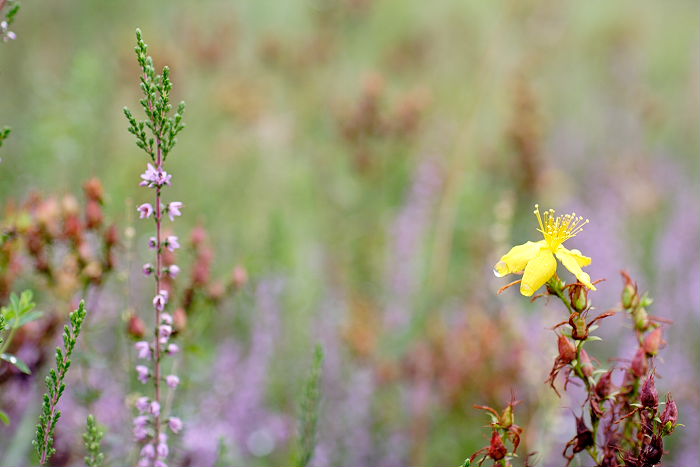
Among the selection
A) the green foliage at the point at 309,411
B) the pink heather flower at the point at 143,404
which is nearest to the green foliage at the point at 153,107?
the pink heather flower at the point at 143,404

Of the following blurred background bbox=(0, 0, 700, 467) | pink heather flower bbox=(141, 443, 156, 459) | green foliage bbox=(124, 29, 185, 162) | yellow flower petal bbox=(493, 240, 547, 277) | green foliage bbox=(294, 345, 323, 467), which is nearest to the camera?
green foliage bbox=(124, 29, 185, 162)

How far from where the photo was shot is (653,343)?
1.22 m

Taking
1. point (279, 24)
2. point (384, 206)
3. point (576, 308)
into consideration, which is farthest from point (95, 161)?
point (279, 24)

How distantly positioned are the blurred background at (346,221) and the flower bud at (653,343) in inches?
2.0

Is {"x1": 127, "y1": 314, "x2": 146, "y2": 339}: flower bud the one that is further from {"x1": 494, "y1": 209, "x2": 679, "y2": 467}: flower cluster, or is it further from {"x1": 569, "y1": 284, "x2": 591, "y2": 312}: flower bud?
{"x1": 569, "y1": 284, "x2": 591, "y2": 312}: flower bud

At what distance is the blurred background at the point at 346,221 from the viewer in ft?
7.33

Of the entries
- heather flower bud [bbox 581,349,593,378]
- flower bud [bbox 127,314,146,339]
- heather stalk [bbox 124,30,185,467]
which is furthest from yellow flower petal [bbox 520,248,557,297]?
flower bud [bbox 127,314,146,339]

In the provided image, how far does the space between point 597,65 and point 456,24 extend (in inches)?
81.7

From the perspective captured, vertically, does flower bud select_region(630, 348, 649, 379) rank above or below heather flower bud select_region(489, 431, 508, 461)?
above

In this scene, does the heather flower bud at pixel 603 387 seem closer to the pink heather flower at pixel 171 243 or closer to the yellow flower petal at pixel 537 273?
the yellow flower petal at pixel 537 273

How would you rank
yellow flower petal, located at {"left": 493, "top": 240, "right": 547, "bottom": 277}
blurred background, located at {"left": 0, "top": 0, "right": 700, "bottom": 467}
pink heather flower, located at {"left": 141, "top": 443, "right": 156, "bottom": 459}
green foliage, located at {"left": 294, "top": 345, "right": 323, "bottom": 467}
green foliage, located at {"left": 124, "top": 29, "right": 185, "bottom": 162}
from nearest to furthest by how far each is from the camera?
green foliage, located at {"left": 124, "top": 29, "right": 185, "bottom": 162}
yellow flower petal, located at {"left": 493, "top": 240, "right": 547, "bottom": 277}
pink heather flower, located at {"left": 141, "top": 443, "right": 156, "bottom": 459}
green foliage, located at {"left": 294, "top": 345, "right": 323, "bottom": 467}
blurred background, located at {"left": 0, "top": 0, "right": 700, "bottom": 467}

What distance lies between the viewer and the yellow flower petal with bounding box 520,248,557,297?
118 cm

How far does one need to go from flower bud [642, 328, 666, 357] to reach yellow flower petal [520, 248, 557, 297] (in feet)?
0.72

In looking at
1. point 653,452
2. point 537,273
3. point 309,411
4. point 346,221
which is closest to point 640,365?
point 653,452
